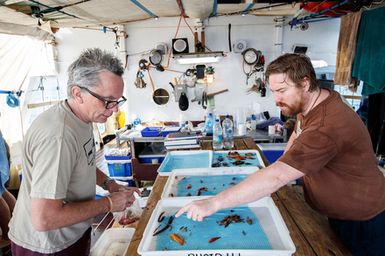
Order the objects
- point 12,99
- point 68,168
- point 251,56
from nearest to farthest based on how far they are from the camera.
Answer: point 68,168
point 12,99
point 251,56

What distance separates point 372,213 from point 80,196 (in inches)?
56.9

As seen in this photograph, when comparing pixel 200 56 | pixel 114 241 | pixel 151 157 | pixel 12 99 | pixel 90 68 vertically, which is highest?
pixel 200 56

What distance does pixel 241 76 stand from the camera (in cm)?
454

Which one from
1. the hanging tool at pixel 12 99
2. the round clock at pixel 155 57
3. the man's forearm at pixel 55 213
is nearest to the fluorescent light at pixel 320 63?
the round clock at pixel 155 57

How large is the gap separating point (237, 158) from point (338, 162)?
2.74 ft

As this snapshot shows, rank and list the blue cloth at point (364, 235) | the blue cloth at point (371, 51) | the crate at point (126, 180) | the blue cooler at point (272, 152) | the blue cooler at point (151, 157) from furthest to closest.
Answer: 1. the crate at point (126, 180)
2. the blue cooler at point (151, 157)
3. the blue cooler at point (272, 152)
4. the blue cloth at point (371, 51)
5. the blue cloth at point (364, 235)

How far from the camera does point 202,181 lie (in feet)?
5.13

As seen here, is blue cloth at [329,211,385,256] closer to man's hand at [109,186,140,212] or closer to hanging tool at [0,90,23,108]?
man's hand at [109,186,140,212]

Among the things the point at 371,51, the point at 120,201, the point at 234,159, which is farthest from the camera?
the point at 371,51

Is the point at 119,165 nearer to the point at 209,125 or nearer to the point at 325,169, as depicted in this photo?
the point at 209,125

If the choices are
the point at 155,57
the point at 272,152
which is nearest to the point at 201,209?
the point at 272,152

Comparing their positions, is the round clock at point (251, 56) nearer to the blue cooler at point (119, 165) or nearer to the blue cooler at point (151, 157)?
the blue cooler at point (151, 157)

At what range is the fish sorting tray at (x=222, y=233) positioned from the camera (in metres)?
0.92

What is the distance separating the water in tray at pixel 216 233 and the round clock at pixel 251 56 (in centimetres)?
356
